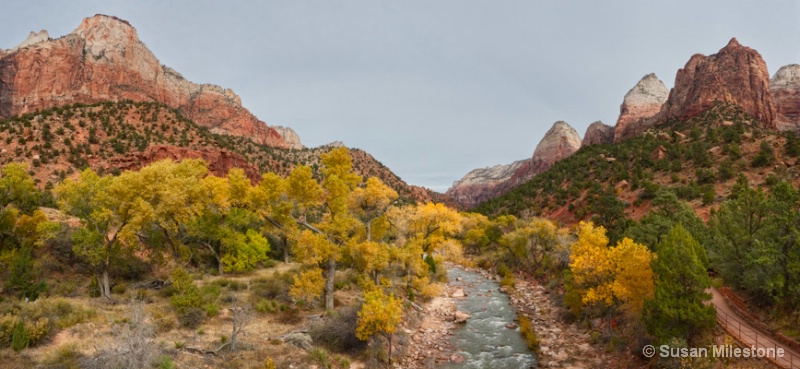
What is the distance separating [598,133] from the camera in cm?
13325

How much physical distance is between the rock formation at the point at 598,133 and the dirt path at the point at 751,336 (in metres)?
124

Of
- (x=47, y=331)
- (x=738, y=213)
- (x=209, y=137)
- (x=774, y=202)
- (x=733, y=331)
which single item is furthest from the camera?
(x=209, y=137)

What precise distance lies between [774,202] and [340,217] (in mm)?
22915

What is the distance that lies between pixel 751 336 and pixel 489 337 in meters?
13.0

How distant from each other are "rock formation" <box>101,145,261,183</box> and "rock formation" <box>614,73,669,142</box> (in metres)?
104

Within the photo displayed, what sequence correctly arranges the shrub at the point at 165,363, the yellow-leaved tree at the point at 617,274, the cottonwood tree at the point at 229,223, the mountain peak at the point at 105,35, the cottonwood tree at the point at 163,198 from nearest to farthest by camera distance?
the shrub at the point at 165,363 < the yellow-leaved tree at the point at 617,274 < the cottonwood tree at the point at 163,198 < the cottonwood tree at the point at 229,223 < the mountain peak at the point at 105,35

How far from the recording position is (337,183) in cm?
2116

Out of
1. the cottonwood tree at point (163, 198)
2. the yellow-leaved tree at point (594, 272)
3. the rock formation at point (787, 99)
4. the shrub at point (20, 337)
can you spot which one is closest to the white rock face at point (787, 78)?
the rock formation at point (787, 99)

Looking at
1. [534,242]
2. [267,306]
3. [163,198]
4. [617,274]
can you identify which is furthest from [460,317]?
[163,198]

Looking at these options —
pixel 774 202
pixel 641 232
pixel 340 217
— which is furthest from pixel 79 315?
pixel 641 232

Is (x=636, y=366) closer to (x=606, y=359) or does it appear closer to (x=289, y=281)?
(x=606, y=359)

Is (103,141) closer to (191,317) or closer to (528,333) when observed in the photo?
(191,317)

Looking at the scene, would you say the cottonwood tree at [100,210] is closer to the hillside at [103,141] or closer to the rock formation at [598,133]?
the hillside at [103,141]

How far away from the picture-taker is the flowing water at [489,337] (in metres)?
19.8
